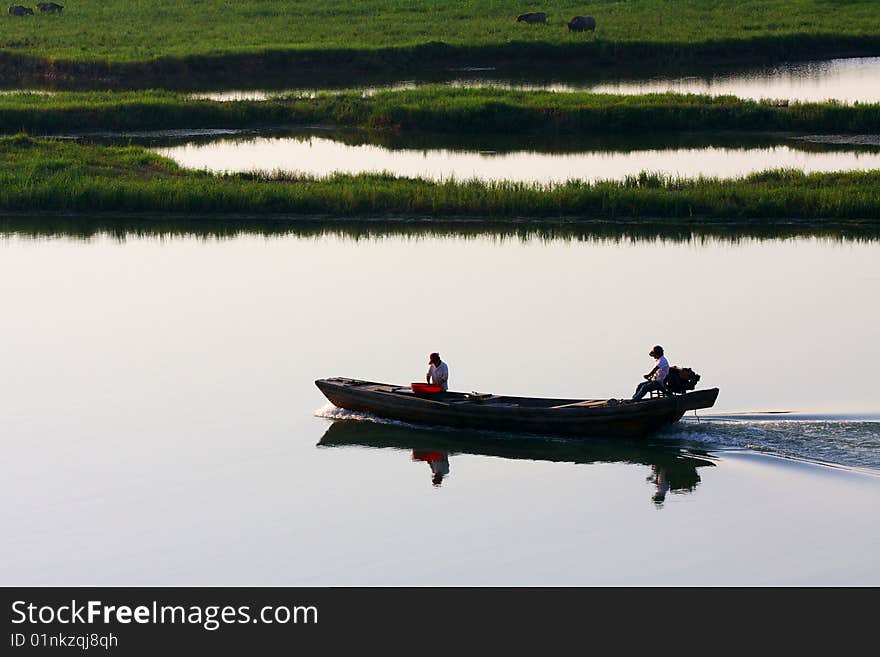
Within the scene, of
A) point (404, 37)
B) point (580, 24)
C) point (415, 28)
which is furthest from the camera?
point (415, 28)

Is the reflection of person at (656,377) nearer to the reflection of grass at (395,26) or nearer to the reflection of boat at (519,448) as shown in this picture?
Result: the reflection of boat at (519,448)

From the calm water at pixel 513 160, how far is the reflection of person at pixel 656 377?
1341 cm

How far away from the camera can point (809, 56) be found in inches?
1831

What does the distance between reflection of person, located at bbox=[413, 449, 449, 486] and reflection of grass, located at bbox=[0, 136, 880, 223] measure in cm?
1143

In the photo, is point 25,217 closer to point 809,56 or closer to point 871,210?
point 871,210

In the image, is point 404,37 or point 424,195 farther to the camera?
point 404,37

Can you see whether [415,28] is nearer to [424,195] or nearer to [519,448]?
[424,195]

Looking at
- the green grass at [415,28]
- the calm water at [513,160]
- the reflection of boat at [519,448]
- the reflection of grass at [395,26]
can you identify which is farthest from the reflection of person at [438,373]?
the reflection of grass at [395,26]

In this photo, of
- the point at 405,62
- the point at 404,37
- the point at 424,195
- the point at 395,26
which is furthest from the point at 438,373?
the point at 395,26

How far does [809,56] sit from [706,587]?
124ft

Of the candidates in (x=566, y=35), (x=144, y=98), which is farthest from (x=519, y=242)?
(x=566, y=35)

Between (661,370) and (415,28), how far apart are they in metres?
36.5

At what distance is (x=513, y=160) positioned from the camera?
31.5 m

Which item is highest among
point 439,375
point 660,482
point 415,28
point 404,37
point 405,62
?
point 415,28
